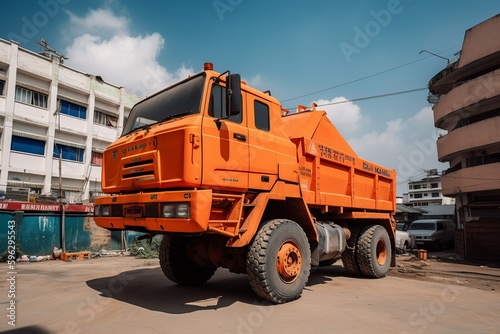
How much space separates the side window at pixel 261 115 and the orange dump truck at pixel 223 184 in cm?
2

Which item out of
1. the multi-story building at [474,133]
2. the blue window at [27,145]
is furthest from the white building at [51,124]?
the multi-story building at [474,133]

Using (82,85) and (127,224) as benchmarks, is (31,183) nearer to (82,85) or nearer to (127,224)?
(82,85)

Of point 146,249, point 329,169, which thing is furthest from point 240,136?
point 146,249

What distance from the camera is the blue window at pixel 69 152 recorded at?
21.4 m

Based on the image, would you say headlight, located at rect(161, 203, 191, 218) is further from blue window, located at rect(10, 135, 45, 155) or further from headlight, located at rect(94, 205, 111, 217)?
blue window, located at rect(10, 135, 45, 155)

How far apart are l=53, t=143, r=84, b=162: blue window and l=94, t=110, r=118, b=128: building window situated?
2662 mm

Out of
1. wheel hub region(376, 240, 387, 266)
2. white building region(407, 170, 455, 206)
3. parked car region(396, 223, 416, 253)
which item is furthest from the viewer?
white building region(407, 170, 455, 206)

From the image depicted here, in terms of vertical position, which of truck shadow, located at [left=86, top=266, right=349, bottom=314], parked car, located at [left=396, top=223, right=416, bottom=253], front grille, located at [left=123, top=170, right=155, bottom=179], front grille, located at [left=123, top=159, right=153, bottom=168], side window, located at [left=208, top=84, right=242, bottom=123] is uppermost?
side window, located at [left=208, top=84, right=242, bottom=123]

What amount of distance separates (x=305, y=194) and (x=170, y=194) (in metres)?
2.59

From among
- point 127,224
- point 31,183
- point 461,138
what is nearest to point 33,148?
point 31,183

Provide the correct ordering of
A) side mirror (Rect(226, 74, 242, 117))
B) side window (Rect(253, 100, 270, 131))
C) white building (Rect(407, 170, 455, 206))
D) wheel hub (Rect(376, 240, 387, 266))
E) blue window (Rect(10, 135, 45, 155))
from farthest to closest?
white building (Rect(407, 170, 455, 206)) < blue window (Rect(10, 135, 45, 155)) < wheel hub (Rect(376, 240, 387, 266)) < side window (Rect(253, 100, 270, 131)) < side mirror (Rect(226, 74, 242, 117))

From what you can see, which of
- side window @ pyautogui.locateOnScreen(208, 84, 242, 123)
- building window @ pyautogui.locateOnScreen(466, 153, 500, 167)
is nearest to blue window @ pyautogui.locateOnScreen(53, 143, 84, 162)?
side window @ pyautogui.locateOnScreen(208, 84, 242, 123)

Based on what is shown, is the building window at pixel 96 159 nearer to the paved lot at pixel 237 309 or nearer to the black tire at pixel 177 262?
the paved lot at pixel 237 309

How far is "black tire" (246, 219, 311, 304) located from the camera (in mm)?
4535
